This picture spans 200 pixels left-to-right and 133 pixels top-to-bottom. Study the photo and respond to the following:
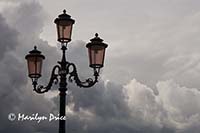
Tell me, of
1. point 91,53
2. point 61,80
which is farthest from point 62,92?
point 91,53

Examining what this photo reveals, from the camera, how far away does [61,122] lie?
52.2ft

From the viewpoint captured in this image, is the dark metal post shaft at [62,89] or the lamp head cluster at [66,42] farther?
the lamp head cluster at [66,42]

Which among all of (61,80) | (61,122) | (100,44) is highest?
(100,44)

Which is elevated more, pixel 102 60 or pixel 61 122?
pixel 102 60

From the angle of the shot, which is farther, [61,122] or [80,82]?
[80,82]

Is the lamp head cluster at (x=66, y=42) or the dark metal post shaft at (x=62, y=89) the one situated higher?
the lamp head cluster at (x=66, y=42)

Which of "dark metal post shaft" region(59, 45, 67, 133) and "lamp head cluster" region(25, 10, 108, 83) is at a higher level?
"lamp head cluster" region(25, 10, 108, 83)

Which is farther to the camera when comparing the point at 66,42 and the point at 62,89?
the point at 66,42

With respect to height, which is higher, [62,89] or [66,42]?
[66,42]

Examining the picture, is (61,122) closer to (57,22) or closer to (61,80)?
(61,80)

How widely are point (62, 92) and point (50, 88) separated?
1.01 meters

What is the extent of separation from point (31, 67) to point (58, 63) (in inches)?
36.2

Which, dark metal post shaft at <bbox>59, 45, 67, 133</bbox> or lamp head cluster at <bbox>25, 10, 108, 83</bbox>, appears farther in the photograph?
lamp head cluster at <bbox>25, 10, 108, 83</bbox>

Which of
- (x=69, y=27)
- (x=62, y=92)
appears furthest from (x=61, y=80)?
(x=69, y=27)
